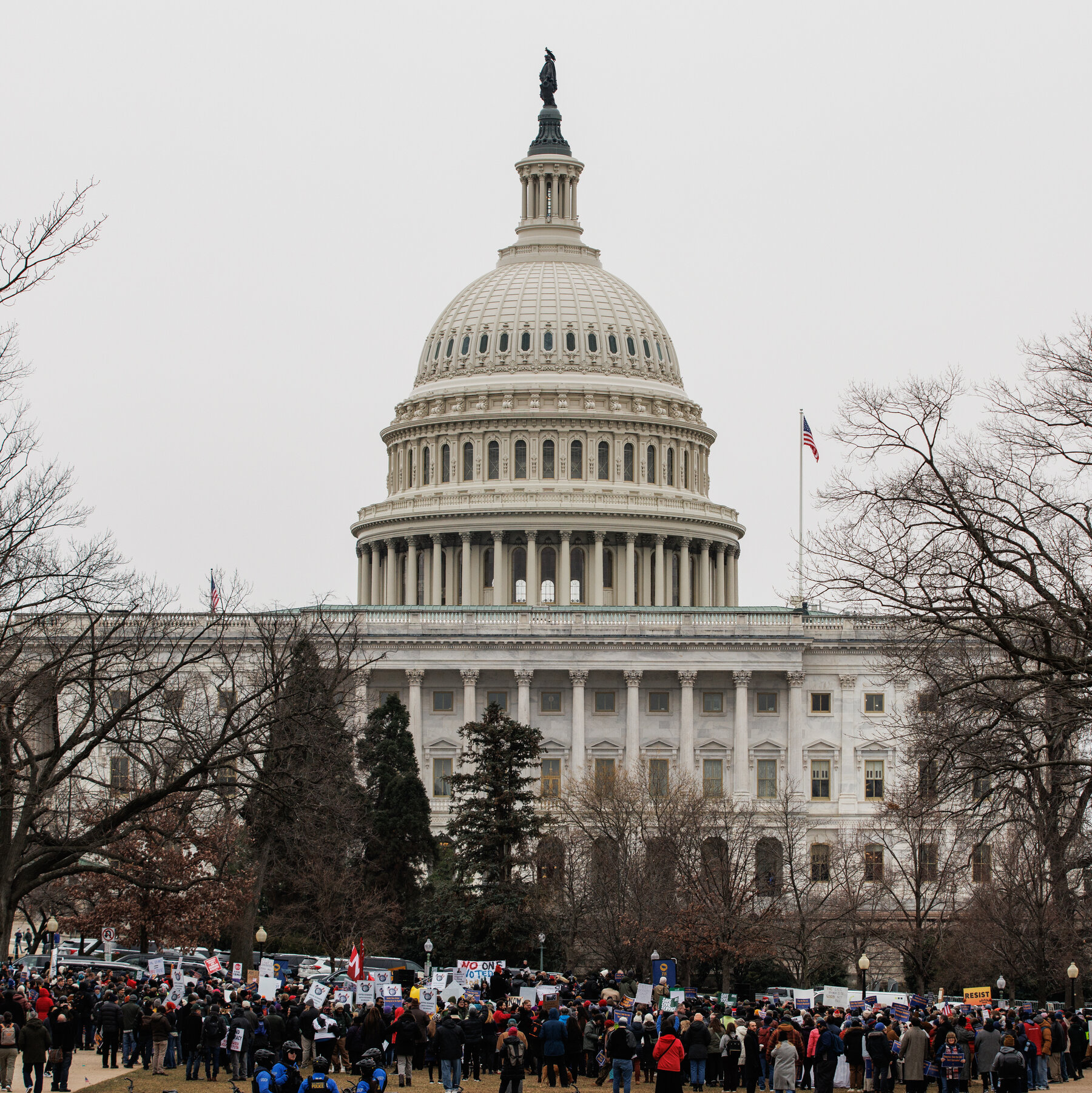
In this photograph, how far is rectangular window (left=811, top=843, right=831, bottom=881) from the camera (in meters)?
94.9

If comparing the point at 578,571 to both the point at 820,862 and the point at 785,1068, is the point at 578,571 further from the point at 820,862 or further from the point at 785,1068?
the point at 785,1068

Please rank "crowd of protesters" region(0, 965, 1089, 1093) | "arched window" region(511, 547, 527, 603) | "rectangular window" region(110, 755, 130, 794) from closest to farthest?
1. "crowd of protesters" region(0, 965, 1089, 1093)
2. "rectangular window" region(110, 755, 130, 794)
3. "arched window" region(511, 547, 527, 603)

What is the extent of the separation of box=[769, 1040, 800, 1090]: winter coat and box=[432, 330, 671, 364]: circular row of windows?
111 metres

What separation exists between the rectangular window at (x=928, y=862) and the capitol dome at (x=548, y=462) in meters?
46.7

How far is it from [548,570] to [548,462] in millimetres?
7516

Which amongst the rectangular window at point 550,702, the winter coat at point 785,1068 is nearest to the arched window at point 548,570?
the rectangular window at point 550,702

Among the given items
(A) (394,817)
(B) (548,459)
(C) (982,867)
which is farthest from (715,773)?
(A) (394,817)

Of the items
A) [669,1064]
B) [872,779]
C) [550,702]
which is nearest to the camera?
[669,1064]

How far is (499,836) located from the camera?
8050 centimetres

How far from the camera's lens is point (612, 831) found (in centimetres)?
9256

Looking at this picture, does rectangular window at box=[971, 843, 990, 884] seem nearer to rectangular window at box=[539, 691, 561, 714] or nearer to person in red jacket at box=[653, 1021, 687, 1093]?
rectangular window at box=[539, 691, 561, 714]

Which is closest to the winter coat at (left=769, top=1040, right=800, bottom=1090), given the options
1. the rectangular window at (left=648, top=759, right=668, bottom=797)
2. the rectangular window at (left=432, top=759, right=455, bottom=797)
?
the rectangular window at (left=648, top=759, right=668, bottom=797)

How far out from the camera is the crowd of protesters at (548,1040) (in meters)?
39.8

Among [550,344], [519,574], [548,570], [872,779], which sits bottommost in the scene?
[872,779]
